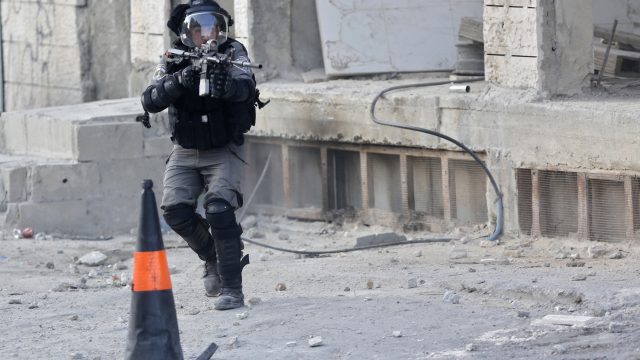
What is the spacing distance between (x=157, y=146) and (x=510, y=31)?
3.25 m

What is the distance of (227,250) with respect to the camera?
725 centimetres

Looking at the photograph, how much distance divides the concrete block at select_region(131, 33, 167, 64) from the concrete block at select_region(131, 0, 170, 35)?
0.16 feet

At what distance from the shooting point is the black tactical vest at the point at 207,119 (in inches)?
288

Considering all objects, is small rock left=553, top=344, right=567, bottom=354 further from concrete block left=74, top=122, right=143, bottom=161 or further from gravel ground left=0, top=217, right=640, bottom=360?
concrete block left=74, top=122, right=143, bottom=161

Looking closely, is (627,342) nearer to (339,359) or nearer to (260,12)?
(339,359)

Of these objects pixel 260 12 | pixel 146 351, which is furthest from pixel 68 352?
pixel 260 12

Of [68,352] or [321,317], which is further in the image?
[321,317]

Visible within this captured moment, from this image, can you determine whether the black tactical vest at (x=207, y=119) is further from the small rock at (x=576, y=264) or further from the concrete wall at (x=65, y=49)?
the concrete wall at (x=65, y=49)

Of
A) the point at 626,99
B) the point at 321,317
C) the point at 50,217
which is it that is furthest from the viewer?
the point at 50,217

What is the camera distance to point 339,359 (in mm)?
6020

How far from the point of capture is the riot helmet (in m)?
7.32

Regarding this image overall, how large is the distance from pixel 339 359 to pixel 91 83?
24.6ft

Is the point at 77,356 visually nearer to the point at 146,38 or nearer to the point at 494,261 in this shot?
the point at 494,261

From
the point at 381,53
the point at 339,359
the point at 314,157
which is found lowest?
the point at 339,359
